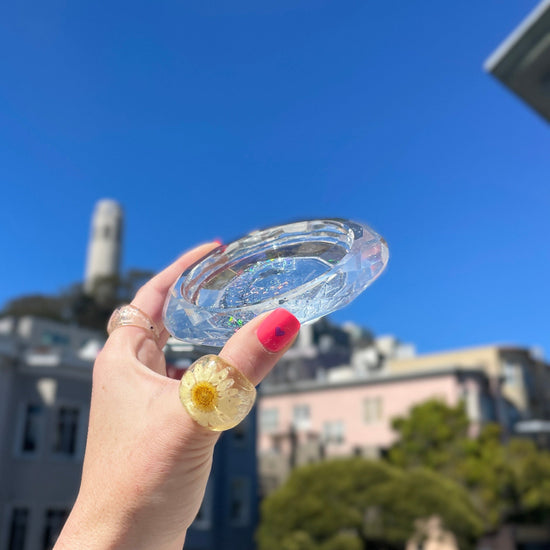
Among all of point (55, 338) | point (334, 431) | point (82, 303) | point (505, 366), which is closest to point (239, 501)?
point (334, 431)

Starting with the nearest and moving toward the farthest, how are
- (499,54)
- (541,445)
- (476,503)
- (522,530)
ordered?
(499,54)
(476,503)
(522,530)
(541,445)

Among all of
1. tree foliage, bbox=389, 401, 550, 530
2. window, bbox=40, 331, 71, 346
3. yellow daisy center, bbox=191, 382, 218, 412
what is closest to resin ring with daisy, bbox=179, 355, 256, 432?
yellow daisy center, bbox=191, 382, 218, 412

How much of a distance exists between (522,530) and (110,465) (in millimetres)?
32772

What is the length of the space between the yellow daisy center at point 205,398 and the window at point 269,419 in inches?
1279

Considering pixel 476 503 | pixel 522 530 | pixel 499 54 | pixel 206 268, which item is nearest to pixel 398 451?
pixel 476 503

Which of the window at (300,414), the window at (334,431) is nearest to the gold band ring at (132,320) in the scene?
the window at (334,431)

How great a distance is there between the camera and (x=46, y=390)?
18250 millimetres

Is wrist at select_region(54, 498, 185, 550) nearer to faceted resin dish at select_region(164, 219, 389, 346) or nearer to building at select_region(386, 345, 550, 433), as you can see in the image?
faceted resin dish at select_region(164, 219, 389, 346)

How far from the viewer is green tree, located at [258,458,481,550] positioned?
1761cm

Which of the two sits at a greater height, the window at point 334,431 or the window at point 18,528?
the window at point 334,431

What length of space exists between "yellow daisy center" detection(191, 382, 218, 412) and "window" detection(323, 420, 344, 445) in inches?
1179

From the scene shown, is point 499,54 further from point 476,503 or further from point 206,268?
point 476,503

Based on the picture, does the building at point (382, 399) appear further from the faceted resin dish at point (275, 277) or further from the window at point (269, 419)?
the faceted resin dish at point (275, 277)

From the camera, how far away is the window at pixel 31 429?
693 inches
